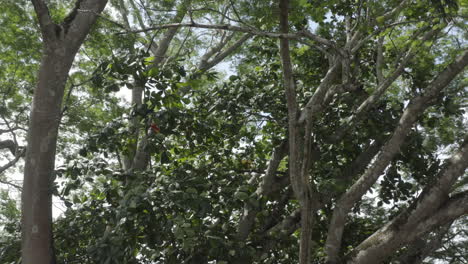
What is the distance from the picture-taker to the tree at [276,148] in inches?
120

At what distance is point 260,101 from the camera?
4.21 m

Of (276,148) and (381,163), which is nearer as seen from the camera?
(381,163)

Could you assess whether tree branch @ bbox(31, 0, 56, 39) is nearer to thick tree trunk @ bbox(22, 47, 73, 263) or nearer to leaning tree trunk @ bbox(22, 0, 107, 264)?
leaning tree trunk @ bbox(22, 0, 107, 264)

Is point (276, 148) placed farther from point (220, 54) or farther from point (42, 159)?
point (220, 54)

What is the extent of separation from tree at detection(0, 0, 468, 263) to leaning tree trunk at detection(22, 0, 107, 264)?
0.16 meters

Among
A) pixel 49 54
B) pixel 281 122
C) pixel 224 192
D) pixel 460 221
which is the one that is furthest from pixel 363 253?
pixel 460 221

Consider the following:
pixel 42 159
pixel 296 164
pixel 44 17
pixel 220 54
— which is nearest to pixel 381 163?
pixel 296 164

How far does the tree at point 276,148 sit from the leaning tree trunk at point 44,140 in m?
0.16

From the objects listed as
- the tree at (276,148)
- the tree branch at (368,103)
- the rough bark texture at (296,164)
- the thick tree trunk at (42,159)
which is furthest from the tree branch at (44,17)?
the tree branch at (368,103)

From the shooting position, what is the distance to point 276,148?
4.11 metres

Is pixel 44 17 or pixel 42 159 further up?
pixel 44 17

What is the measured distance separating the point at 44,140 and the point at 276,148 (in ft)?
6.89

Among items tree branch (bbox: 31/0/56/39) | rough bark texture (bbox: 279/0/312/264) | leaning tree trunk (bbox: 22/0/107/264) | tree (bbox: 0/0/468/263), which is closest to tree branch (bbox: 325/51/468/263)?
tree (bbox: 0/0/468/263)

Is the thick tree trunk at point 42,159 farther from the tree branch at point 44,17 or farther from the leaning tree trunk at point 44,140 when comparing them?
the tree branch at point 44,17
